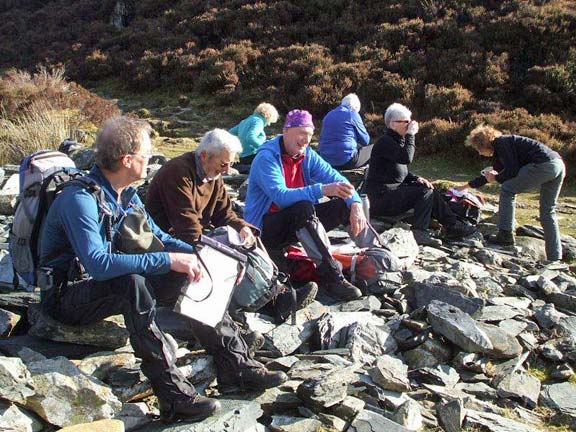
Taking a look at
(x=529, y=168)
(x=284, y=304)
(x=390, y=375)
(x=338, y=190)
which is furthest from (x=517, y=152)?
(x=390, y=375)

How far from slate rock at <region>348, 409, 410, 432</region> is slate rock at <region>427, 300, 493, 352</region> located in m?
1.20

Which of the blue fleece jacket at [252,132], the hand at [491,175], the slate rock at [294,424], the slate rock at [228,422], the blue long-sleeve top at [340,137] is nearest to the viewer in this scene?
the slate rock at [228,422]

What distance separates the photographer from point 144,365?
131 inches

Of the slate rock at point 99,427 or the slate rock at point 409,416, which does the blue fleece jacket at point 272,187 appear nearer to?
the slate rock at point 409,416

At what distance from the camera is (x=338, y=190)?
222 inches

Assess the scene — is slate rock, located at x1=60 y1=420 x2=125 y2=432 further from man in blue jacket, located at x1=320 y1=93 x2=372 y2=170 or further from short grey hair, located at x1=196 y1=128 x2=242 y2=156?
man in blue jacket, located at x1=320 y1=93 x2=372 y2=170

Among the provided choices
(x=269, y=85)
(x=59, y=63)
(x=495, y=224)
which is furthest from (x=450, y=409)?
(x=59, y=63)

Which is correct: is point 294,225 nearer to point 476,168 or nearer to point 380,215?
point 380,215

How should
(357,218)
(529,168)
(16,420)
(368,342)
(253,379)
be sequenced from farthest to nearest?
(529,168), (357,218), (368,342), (253,379), (16,420)

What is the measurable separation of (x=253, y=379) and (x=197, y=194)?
1.70m

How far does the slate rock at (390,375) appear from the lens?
406 cm

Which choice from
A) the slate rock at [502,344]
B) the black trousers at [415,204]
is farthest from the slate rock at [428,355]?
the black trousers at [415,204]

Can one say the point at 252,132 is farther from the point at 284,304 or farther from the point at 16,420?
the point at 16,420

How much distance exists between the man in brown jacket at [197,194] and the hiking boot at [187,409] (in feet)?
4.97
